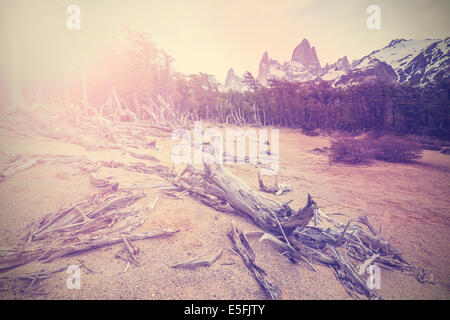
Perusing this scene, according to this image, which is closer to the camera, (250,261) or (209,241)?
(250,261)

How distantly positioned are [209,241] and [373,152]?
14.6 meters

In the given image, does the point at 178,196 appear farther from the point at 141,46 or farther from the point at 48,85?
the point at 141,46

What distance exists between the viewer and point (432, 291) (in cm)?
288

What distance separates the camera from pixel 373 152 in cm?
1277

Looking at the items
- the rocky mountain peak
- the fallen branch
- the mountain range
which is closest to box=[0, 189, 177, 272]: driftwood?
the fallen branch

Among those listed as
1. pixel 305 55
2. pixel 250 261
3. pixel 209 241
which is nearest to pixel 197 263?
pixel 209 241

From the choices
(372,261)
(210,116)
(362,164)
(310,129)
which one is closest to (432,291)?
(372,261)

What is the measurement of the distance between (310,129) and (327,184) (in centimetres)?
2040

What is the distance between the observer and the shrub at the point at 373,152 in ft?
38.8

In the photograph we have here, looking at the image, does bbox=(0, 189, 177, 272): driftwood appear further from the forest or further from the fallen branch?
the forest

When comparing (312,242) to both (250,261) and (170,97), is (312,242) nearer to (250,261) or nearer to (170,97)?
(250,261)

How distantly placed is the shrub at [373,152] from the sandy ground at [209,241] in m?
4.10

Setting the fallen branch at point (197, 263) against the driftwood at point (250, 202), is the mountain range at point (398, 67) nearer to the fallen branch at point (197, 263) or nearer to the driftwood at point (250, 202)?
the driftwood at point (250, 202)

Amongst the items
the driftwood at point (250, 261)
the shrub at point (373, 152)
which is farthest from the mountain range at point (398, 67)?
the driftwood at point (250, 261)
